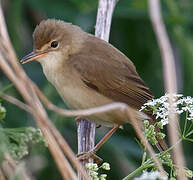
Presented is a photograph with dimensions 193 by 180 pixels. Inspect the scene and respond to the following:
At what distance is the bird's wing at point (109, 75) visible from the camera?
3506 mm

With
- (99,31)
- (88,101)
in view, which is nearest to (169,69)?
(88,101)

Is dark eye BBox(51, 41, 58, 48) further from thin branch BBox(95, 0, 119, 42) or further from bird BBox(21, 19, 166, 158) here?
thin branch BBox(95, 0, 119, 42)

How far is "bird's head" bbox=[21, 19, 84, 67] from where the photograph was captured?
11.3ft

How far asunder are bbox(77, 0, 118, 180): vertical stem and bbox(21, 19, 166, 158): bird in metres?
0.09

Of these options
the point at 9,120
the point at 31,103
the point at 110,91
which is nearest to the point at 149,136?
the point at 31,103

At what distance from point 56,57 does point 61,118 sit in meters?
0.55

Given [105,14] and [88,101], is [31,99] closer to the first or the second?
[88,101]

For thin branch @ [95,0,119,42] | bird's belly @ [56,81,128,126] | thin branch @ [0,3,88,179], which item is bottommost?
bird's belly @ [56,81,128,126]

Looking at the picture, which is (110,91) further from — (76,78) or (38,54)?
(38,54)

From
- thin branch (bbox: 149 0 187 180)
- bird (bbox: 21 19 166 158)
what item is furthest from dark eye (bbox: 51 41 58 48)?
thin branch (bbox: 149 0 187 180)

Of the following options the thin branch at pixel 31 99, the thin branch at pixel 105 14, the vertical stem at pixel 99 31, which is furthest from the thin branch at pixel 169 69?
the thin branch at pixel 105 14

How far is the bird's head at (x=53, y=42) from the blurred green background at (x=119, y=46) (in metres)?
0.54

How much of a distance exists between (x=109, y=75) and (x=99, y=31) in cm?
42

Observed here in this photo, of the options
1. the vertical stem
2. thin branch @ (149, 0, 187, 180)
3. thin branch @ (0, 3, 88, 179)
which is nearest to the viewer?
thin branch @ (149, 0, 187, 180)
